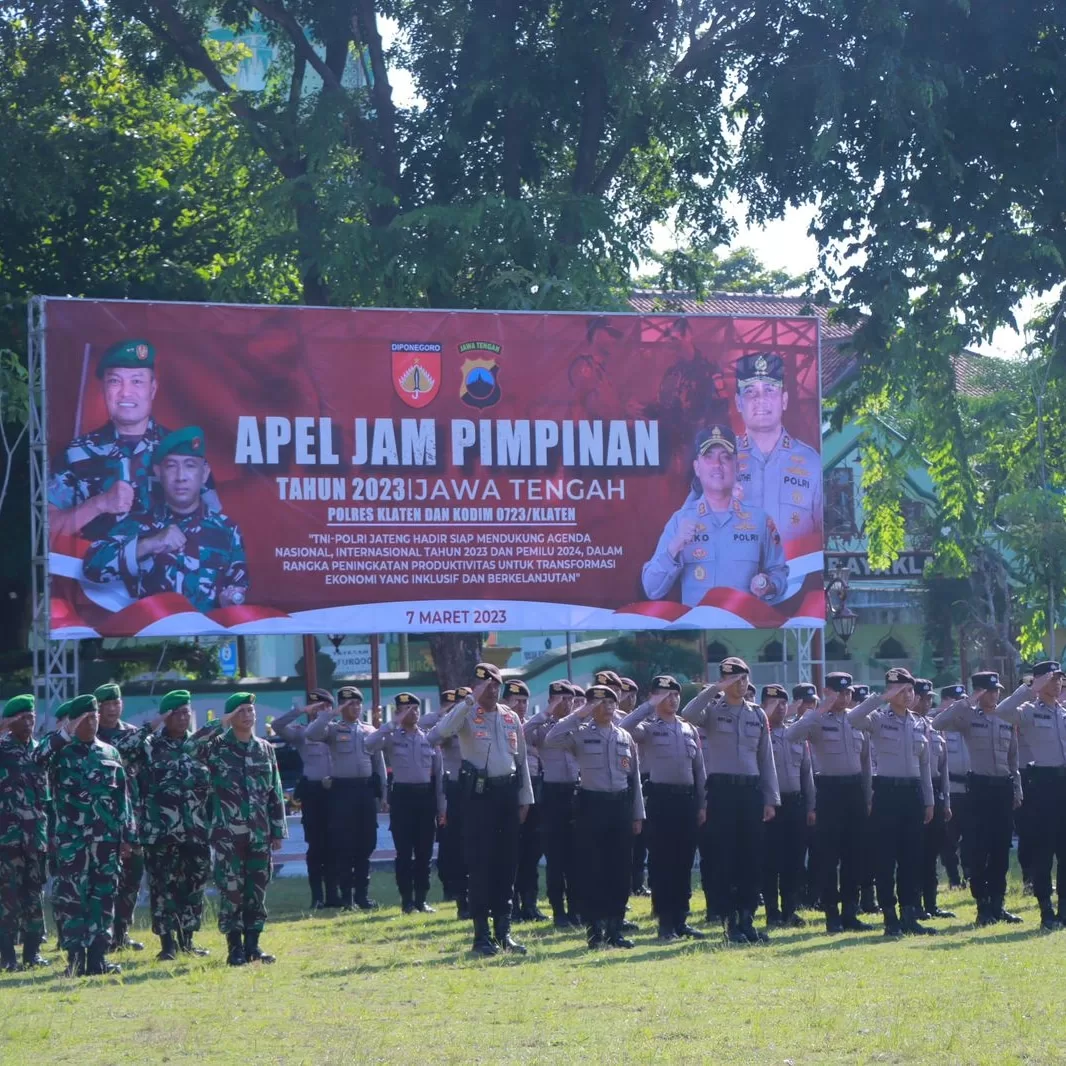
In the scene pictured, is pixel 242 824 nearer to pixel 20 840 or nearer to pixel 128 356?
→ pixel 20 840

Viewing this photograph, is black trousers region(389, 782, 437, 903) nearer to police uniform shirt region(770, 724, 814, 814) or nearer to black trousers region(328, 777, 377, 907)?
black trousers region(328, 777, 377, 907)

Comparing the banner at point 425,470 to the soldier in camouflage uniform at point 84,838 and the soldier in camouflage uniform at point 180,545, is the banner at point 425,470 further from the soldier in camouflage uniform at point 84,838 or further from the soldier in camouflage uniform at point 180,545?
the soldier in camouflage uniform at point 84,838

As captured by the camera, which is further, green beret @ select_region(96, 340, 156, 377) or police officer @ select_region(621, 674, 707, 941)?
green beret @ select_region(96, 340, 156, 377)

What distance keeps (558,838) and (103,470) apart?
5471 mm

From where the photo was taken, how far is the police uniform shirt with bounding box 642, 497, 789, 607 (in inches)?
658

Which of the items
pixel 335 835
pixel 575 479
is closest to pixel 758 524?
pixel 575 479

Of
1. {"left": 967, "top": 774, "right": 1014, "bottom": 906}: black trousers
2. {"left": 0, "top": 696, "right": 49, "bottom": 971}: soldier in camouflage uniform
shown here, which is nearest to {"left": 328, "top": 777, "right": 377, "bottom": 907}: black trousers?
{"left": 0, "top": 696, "right": 49, "bottom": 971}: soldier in camouflage uniform

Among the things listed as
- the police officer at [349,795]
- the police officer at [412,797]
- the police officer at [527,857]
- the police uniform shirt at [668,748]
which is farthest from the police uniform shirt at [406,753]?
the police uniform shirt at [668,748]

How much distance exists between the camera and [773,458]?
56.6ft

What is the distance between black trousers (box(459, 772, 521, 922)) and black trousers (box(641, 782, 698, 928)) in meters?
1.00

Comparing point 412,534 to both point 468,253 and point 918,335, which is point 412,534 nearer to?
point 468,253

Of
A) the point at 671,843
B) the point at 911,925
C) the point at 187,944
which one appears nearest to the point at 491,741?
the point at 671,843

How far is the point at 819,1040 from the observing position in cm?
725

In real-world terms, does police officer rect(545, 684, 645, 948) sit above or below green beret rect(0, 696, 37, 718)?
below
